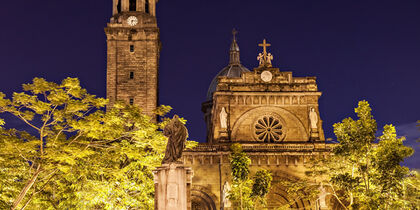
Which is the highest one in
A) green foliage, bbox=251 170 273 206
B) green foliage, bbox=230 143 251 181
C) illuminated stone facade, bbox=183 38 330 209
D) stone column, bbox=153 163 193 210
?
illuminated stone facade, bbox=183 38 330 209

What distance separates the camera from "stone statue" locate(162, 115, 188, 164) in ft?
62.6

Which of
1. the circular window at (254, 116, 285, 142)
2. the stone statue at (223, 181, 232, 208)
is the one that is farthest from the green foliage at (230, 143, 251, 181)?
the circular window at (254, 116, 285, 142)

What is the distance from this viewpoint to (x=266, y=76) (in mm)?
47219

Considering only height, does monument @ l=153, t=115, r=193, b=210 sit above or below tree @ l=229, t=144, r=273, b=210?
below

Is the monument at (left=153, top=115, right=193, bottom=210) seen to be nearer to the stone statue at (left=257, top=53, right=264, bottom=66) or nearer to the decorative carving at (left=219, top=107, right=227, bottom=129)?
the decorative carving at (left=219, top=107, right=227, bottom=129)

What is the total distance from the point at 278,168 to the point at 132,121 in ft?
60.7

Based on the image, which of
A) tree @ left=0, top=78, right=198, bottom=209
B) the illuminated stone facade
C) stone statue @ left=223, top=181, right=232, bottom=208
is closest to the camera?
tree @ left=0, top=78, right=198, bottom=209

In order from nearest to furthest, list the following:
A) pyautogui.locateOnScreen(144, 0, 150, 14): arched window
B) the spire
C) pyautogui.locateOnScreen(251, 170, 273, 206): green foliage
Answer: pyautogui.locateOnScreen(251, 170, 273, 206): green foliage, pyautogui.locateOnScreen(144, 0, 150, 14): arched window, the spire

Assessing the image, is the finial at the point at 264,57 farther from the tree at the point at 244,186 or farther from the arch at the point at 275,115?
the tree at the point at 244,186

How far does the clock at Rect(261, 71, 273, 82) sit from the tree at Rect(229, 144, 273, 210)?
1008cm

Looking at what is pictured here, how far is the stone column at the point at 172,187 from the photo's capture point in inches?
728

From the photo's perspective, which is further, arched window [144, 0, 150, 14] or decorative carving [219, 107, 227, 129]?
arched window [144, 0, 150, 14]

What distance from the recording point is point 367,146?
28516 mm

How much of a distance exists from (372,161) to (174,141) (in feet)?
45.8
